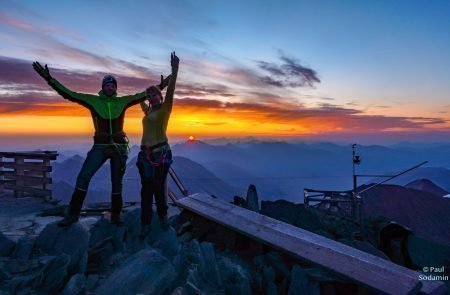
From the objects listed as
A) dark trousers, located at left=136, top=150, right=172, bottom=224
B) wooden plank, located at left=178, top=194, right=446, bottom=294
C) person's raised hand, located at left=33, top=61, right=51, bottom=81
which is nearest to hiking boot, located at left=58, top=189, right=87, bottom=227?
dark trousers, located at left=136, top=150, right=172, bottom=224

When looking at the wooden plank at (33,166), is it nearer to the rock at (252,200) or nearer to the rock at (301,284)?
the rock at (252,200)

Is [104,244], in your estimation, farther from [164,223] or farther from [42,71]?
[42,71]

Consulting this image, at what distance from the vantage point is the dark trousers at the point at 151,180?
6391 millimetres

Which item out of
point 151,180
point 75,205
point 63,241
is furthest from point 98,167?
point 63,241

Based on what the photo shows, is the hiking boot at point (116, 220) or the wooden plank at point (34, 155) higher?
the wooden plank at point (34, 155)

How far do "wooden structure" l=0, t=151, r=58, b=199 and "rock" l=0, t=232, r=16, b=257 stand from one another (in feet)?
24.3

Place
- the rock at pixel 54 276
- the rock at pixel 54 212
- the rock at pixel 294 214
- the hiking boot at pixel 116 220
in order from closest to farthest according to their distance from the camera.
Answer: the rock at pixel 54 276 < the hiking boot at pixel 116 220 < the rock at pixel 294 214 < the rock at pixel 54 212

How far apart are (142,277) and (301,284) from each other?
224cm

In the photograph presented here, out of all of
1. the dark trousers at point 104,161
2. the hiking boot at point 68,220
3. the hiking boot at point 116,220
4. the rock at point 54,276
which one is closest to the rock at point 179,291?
the rock at point 54,276

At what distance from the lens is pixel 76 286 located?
4680 millimetres

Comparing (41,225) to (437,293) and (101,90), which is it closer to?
(101,90)

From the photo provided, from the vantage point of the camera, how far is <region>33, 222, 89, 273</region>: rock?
5840mm

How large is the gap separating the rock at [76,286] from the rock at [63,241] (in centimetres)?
78

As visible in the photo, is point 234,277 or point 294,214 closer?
point 234,277
